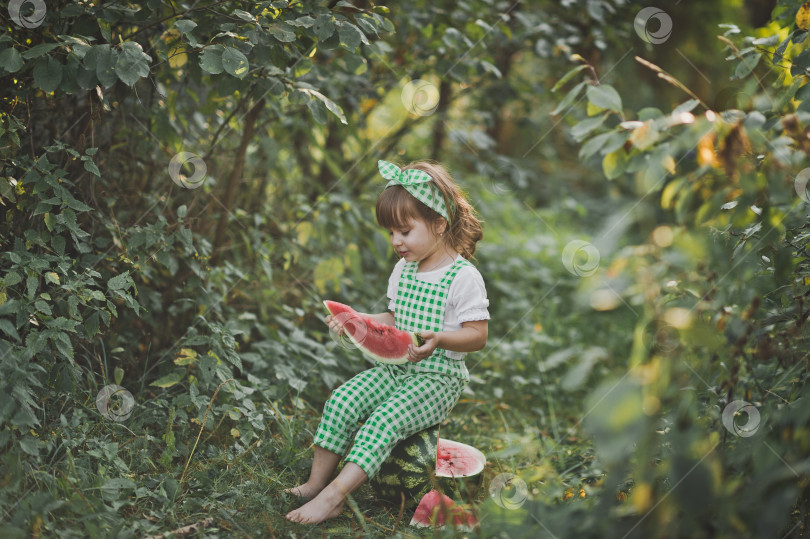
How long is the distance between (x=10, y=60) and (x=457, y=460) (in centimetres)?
219

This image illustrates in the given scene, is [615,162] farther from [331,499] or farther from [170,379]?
[170,379]

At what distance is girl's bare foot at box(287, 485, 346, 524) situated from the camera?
2352 millimetres

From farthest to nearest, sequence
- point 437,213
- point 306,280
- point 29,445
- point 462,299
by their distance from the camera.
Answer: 1. point 306,280
2. point 437,213
3. point 462,299
4. point 29,445

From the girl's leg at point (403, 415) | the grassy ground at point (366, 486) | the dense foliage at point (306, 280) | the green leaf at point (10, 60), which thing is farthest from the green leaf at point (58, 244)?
the girl's leg at point (403, 415)

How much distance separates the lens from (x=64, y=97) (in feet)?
9.41

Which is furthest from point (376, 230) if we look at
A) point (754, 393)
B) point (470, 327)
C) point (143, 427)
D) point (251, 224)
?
point (754, 393)

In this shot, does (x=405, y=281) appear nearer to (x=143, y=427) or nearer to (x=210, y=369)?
(x=210, y=369)

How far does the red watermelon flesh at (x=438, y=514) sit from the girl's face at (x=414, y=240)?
91 centimetres

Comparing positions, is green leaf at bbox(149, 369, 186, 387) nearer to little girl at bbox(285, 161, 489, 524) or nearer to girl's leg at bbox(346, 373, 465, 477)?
little girl at bbox(285, 161, 489, 524)

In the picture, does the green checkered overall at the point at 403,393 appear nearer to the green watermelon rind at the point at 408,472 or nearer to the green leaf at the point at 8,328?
the green watermelon rind at the point at 408,472

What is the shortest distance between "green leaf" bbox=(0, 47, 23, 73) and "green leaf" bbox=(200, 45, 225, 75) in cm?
61

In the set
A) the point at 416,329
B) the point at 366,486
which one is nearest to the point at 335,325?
the point at 416,329

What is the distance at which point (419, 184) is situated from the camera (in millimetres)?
2715

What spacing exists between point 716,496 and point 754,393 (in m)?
1.22
